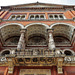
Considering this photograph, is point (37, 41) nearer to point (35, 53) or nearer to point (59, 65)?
point (35, 53)

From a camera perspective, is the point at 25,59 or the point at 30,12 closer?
the point at 25,59

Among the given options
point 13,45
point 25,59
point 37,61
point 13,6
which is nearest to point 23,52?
point 25,59

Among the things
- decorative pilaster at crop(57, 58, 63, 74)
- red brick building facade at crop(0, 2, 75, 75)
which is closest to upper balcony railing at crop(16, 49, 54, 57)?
red brick building facade at crop(0, 2, 75, 75)

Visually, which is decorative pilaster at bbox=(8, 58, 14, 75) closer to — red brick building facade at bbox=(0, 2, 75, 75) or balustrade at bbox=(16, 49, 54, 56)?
red brick building facade at bbox=(0, 2, 75, 75)

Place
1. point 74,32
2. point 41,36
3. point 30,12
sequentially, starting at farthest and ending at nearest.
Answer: point 30,12 → point 41,36 → point 74,32

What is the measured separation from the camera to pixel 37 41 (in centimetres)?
1451

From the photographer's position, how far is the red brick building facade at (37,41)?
7.51 metres

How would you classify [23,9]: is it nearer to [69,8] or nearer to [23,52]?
[69,8]

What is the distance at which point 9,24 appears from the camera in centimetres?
1403

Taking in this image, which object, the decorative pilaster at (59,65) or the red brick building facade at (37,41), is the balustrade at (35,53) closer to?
the red brick building facade at (37,41)

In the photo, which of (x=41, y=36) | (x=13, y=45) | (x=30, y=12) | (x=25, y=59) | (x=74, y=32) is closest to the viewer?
(x=25, y=59)

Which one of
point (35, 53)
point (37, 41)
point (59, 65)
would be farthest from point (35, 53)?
point (37, 41)

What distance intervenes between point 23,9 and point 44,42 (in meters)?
9.41

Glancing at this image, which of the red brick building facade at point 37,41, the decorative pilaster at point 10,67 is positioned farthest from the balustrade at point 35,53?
the decorative pilaster at point 10,67
